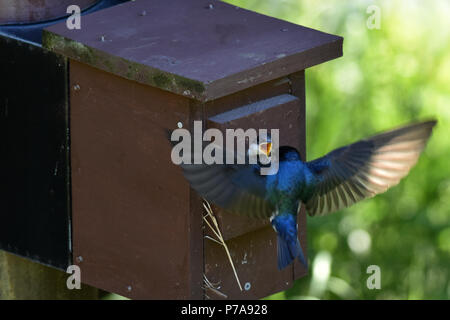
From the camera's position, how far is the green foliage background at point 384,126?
16.3 feet

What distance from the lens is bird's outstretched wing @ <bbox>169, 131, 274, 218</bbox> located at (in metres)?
3.21

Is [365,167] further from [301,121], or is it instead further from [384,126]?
[384,126]

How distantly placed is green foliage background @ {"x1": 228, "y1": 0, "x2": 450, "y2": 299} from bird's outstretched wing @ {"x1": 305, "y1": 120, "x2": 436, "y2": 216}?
4.44 feet

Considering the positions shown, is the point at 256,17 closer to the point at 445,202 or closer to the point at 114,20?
the point at 114,20

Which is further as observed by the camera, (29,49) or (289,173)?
(29,49)

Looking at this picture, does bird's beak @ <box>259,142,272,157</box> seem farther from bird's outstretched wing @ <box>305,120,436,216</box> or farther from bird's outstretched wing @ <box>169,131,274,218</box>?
bird's outstretched wing @ <box>305,120,436,216</box>

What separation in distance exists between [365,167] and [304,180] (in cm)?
19

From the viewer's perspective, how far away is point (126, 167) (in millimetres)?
3535

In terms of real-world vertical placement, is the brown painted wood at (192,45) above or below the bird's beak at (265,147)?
above

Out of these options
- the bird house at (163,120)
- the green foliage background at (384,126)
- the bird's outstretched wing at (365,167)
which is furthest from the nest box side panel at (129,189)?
the green foliage background at (384,126)

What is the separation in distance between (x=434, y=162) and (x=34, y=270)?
193 centimetres

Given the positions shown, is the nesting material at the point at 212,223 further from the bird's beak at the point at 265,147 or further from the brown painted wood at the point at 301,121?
the brown painted wood at the point at 301,121

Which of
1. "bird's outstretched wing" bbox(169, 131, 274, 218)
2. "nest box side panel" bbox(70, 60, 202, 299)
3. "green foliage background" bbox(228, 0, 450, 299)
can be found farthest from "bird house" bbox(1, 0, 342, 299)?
"green foliage background" bbox(228, 0, 450, 299)

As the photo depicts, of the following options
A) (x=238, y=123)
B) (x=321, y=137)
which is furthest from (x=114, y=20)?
→ (x=321, y=137)
